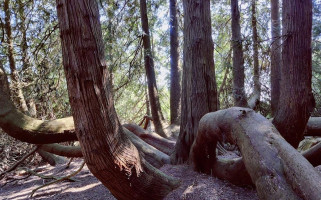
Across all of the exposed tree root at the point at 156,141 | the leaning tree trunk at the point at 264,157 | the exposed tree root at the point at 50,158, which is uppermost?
the leaning tree trunk at the point at 264,157

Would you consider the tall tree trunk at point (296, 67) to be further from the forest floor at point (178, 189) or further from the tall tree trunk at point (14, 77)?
the tall tree trunk at point (14, 77)

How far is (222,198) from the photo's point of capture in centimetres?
281

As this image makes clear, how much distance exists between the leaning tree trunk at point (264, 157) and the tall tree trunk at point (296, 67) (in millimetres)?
826

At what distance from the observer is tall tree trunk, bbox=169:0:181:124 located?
8055mm

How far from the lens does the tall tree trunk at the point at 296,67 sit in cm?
301

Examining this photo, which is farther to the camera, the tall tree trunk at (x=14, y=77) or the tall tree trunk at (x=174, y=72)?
the tall tree trunk at (x=174, y=72)

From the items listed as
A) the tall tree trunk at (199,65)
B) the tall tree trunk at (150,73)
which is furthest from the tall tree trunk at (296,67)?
the tall tree trunk at (150,73)

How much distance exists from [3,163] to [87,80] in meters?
6.18

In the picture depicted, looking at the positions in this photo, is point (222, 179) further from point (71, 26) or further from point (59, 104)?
point (59, 104)

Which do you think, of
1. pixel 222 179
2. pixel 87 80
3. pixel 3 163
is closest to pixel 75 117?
pixel 87 80

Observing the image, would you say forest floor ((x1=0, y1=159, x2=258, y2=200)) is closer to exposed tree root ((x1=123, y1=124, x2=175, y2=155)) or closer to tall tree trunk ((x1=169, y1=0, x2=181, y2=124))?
exposed tree root ((x1=123, y1=124, x2=175, y2=155))

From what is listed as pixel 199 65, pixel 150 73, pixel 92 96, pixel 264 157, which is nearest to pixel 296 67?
pixel 199 65

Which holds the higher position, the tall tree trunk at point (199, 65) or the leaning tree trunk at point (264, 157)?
the tall tree trunk at point (199, 65)

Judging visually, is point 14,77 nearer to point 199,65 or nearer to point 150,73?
point 150,73
